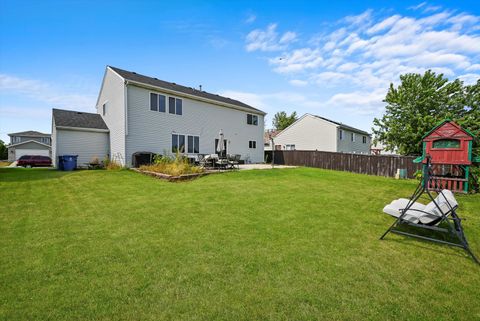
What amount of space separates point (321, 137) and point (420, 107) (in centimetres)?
997

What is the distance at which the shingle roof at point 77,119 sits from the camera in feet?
49.3

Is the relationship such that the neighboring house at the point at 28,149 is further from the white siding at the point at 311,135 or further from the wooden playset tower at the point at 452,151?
the wooden playset tower at the point at 452,151

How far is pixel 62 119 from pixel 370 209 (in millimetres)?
19053

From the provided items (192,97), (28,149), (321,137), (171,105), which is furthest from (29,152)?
(321,137)

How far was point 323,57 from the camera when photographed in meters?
12.9

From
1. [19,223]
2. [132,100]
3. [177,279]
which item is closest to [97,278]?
[177,279]

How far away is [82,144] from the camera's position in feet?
50.5

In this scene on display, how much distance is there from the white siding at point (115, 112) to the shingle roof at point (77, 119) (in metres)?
0.65

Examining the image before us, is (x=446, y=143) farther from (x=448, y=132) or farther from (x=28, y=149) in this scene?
(x=28, y=149)

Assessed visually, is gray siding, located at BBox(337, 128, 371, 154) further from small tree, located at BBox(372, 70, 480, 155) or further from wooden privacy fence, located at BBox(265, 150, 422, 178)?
wooden privacy fence, located at BBox(265, 150, 422, 178)

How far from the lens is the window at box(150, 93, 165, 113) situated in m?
15.1

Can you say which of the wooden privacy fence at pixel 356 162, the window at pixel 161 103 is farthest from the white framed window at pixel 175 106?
the wooden privacy fence at pixel 356 162

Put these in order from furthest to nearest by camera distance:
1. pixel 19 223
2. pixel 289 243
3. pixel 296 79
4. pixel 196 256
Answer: pixel 296 79
pixel 19 223
pixel 289 243
pixel 196 256

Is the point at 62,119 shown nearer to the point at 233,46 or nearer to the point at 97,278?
the point at 233,46
